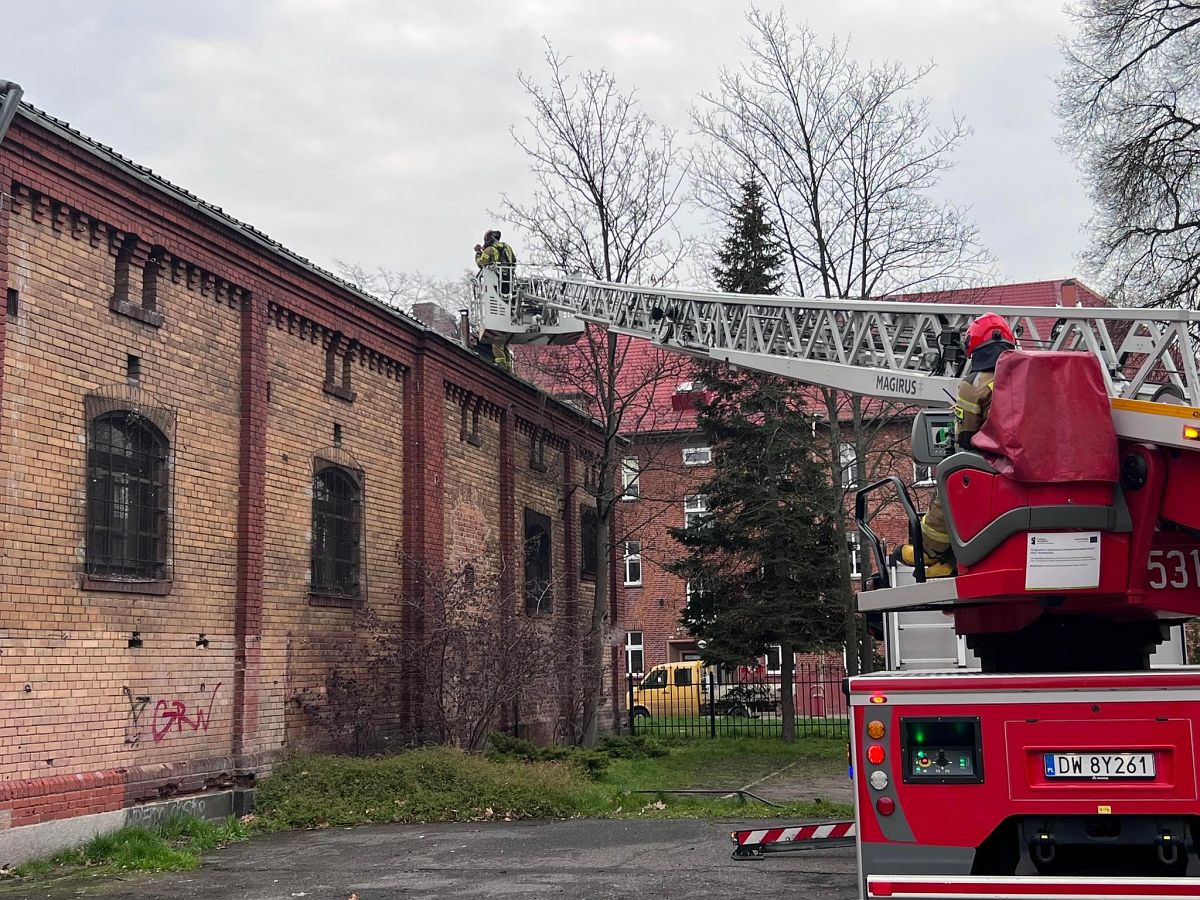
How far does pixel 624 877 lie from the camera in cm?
1007

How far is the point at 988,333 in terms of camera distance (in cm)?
673

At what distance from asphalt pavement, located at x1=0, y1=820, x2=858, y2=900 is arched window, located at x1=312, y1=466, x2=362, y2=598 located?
3.80m

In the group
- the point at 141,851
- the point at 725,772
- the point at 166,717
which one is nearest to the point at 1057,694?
the point at 141,851

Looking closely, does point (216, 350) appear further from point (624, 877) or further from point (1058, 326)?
point (1058, 326)

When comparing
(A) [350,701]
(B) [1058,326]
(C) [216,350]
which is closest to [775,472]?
(A) [350,701]

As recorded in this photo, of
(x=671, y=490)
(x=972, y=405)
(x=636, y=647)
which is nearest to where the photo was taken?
(x=972, y=405)

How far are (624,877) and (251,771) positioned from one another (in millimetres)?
5442

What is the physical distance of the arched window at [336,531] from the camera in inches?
622

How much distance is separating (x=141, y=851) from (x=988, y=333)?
342 inches

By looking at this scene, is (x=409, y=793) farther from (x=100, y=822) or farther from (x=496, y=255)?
(x=496, y=255)

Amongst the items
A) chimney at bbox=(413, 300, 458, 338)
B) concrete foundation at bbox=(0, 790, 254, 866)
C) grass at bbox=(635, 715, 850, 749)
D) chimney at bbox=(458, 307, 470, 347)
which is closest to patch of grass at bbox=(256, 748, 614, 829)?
concrete foundation at bbox=(0, 790, 254, 866)

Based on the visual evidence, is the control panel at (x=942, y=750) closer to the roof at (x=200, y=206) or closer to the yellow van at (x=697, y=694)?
the roof at (x=200, y=206)

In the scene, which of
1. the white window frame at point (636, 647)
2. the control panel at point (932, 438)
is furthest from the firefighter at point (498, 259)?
the white window frame at point (636, 647)

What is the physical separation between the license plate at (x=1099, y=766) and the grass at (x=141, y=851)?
7950 mm
